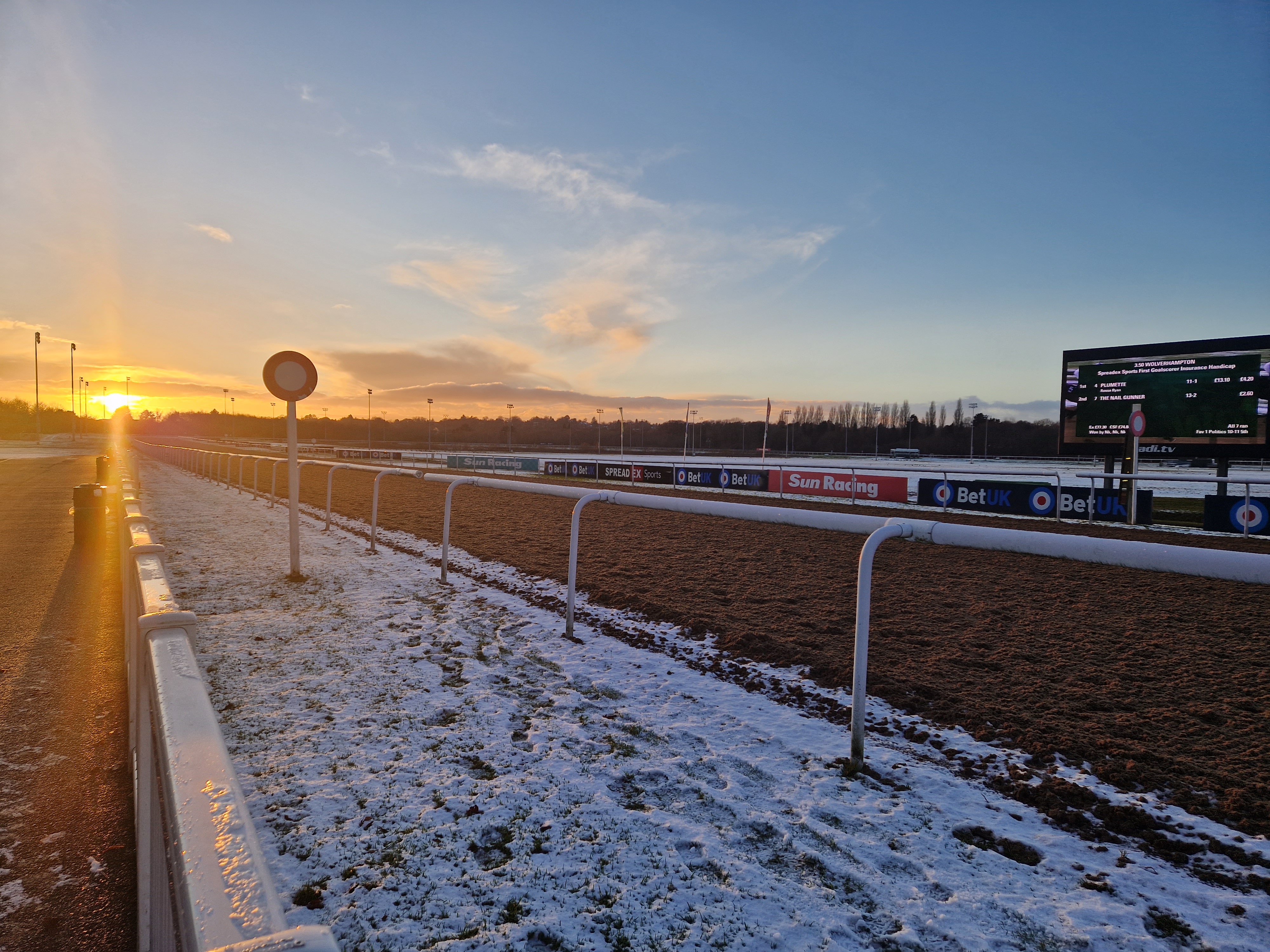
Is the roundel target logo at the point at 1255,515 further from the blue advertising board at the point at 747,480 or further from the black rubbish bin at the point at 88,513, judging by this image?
the black rubbish bin at the point at 88,513

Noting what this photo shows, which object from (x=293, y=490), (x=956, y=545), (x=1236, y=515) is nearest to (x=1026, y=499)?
(x=1236, y=515)

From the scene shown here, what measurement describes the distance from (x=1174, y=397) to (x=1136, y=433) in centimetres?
101

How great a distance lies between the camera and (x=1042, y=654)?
14.1 ft

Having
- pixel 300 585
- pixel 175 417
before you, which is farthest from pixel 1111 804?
pixel 175 417

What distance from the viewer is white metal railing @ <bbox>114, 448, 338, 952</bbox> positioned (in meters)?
0.68

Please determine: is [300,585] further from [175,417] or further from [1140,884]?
[175,417]

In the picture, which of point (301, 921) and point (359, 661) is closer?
point (301, 921)

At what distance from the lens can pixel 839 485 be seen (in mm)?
17094

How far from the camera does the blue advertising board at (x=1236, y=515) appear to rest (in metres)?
11.1

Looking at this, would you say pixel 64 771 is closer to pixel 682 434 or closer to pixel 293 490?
pixel 293 490

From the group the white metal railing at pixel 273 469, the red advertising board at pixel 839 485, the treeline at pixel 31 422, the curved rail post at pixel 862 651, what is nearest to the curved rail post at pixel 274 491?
the white metal railing at pixel 273 469

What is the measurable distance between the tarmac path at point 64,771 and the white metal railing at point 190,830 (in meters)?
0.36

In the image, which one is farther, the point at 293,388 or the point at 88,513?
the point at 88,513

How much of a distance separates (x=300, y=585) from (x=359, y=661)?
2.49 m
